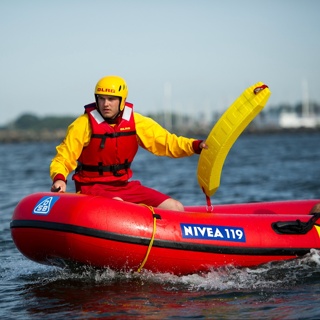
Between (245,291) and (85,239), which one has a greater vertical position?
(85,239)

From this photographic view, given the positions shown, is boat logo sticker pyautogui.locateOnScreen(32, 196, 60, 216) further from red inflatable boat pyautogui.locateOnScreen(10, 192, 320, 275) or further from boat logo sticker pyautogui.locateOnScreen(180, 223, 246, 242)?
boat logo sticker pyautogui.locateOnScreen(180, 223, 246, 242)

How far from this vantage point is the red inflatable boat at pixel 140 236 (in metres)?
6.25

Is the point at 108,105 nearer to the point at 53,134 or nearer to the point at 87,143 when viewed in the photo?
the point at 87,143

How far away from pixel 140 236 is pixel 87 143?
1142 millimetres

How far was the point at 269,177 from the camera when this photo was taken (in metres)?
A: 18.3

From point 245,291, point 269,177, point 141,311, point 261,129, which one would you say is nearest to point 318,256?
point 245,291

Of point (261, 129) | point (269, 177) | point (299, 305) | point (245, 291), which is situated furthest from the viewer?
point (261, 129)

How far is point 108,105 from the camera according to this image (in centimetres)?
684

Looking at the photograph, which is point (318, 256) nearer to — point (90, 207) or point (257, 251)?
point (257, 251)

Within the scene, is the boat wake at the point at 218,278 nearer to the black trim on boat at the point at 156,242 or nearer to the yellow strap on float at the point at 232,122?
the black trim on boat at the point at 156,242

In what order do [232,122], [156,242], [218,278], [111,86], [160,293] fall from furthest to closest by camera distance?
[232,122] < [111,86] < [218,278] < [156,242] < [160,293]

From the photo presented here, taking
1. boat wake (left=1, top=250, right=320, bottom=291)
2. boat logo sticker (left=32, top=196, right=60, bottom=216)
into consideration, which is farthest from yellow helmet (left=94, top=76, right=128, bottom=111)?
boat wake (left=1, top=250, right=320, bottom=291)

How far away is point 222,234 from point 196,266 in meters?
0.37

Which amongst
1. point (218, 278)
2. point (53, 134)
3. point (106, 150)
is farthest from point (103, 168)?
point (53, 134)
